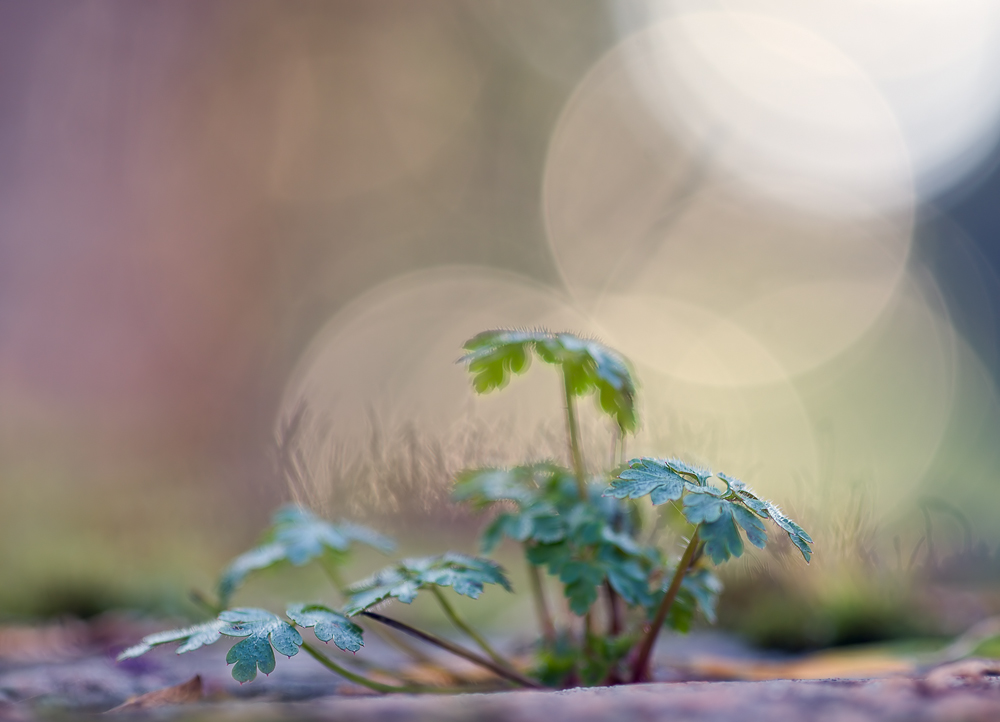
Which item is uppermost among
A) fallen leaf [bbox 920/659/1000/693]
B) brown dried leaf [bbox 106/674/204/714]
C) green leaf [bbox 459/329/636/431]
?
green leaf [bbox 459/329/636/431]

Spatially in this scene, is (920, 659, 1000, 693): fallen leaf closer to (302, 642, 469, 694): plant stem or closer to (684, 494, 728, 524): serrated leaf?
(684, 494, 728, 524): serrated leaf

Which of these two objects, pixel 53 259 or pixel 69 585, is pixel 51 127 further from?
pixel 69 585

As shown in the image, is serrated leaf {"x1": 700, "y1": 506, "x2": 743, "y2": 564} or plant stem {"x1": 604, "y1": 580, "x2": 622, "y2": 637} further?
plant stem {"x1": 604, "y1": 580, "x2": 622, "y2": 637}

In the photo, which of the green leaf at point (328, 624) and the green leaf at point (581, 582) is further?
the green leaf at point (581, 582)

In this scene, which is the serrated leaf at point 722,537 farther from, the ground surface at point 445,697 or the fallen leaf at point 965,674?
the fallen leaf at point 965,674

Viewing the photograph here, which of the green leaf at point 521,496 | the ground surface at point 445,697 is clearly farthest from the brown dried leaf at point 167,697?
the green leaf at point 521,496

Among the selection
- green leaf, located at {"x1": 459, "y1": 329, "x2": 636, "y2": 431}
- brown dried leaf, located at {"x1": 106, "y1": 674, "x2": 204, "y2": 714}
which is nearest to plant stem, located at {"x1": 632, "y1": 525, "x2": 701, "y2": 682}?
green leaf, located at {"x1": 459, "y1": 329, "x2": 636, "y2": 431}
